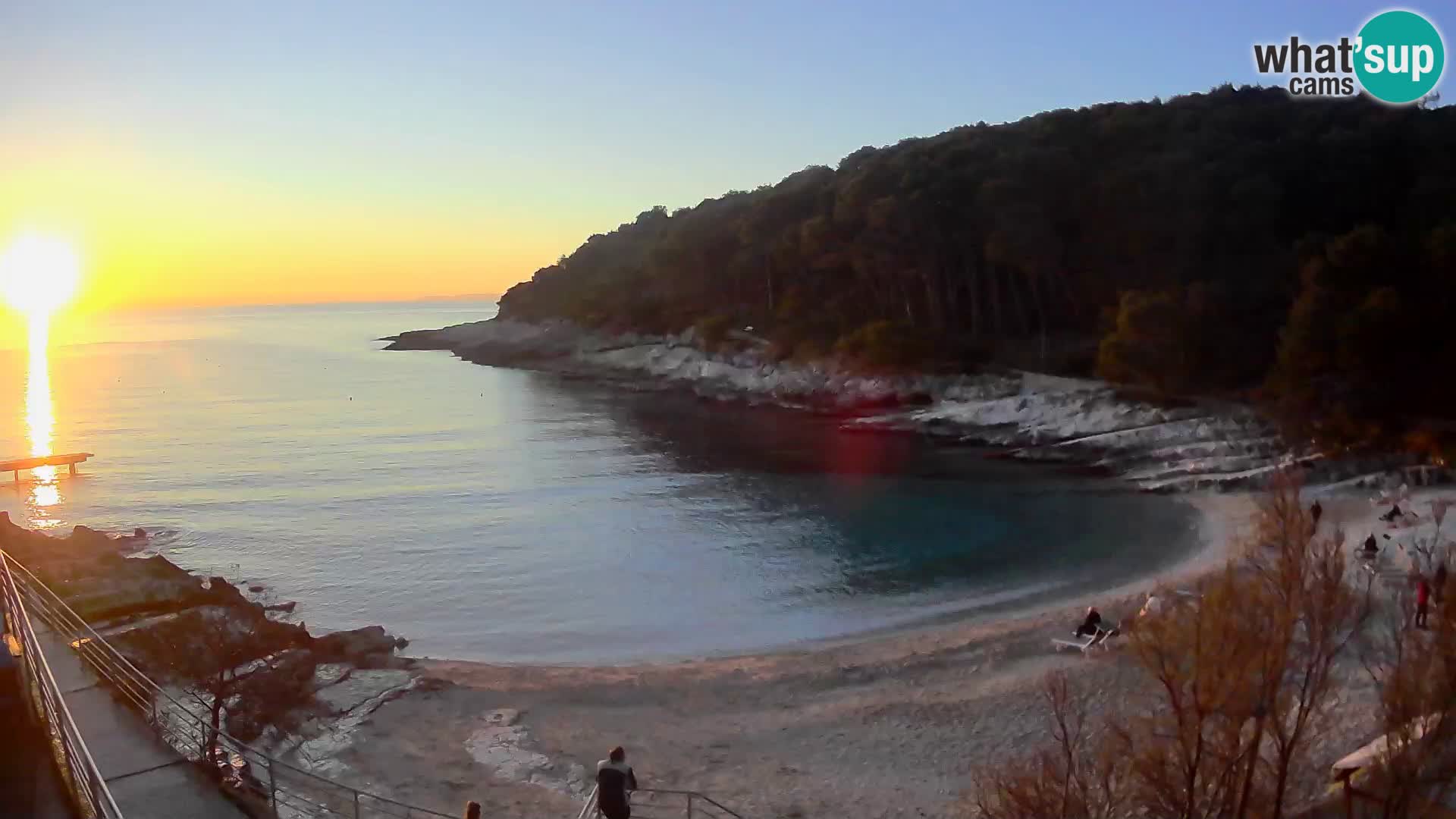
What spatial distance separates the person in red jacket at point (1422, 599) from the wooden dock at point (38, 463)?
49848 mm

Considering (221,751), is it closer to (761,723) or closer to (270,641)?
(270,641)

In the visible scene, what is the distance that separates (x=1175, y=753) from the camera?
7.61 m

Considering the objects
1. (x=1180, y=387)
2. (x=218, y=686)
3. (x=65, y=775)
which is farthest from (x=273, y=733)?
(x=1180, y=387)

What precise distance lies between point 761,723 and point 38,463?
147 feet

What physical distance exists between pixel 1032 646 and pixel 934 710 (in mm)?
3609

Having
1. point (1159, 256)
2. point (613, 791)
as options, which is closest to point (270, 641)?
point (613, 791)

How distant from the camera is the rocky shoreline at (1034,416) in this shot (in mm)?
32969

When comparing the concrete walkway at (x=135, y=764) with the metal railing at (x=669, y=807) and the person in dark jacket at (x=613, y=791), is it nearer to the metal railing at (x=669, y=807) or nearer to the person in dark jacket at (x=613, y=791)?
the person in dark jacket at (x=613, y=791)

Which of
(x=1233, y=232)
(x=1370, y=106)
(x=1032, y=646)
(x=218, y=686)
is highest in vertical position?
(x=1370, y=106)

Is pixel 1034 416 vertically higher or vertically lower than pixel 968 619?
higher

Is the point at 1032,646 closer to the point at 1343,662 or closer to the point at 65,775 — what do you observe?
the point at 1343,662

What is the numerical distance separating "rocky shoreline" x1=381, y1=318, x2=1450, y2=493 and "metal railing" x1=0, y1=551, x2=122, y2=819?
1537 centimetres

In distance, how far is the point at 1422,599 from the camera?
44.8ft

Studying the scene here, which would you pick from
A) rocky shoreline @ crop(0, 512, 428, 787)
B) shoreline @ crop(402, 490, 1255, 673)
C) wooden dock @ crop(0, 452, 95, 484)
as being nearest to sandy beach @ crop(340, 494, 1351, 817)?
shoreline @ crop(402, 490, 1255, 673)
